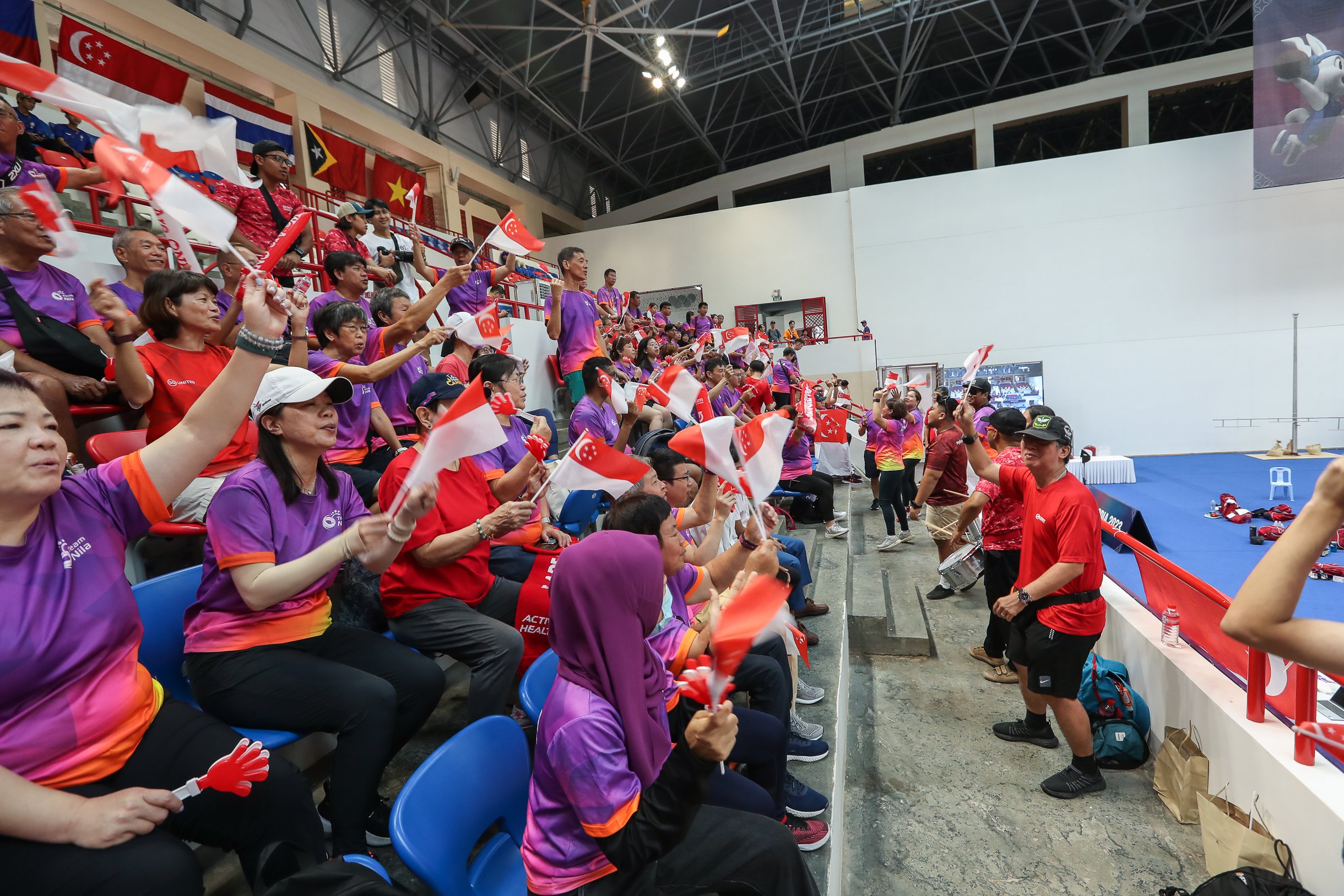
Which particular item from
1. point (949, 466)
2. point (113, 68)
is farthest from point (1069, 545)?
point (113, 68)

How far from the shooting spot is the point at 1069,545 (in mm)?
2912

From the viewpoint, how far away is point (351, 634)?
2.00 metres

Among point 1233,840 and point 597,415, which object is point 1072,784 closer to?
point 1233,840

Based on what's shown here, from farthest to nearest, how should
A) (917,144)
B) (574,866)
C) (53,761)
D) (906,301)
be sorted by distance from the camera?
(917,144) < (906,301) < (574,866) < (53,761)

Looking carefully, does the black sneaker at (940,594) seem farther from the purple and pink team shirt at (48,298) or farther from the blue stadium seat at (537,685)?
the purple and pink team shirt at (48,298)

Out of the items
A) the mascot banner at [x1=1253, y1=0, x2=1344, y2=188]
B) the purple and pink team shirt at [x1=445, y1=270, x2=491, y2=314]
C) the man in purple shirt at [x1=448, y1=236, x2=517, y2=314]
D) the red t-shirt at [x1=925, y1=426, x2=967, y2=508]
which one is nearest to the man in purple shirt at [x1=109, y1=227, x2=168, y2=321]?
the man in purple shirt at [x1=448, y1=236, x2=517, y2=314]

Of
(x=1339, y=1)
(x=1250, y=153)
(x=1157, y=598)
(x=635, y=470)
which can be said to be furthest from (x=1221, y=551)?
(x=1250, y=153)

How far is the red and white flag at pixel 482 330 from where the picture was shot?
3727 millimetres

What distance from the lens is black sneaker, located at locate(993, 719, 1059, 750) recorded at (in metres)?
3.53

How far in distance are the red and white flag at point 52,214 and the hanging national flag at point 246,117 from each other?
755 centimetres

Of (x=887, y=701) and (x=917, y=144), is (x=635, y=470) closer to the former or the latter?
(x=887, y=701)

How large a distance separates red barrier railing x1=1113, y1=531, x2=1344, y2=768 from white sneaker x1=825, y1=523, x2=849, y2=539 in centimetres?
322

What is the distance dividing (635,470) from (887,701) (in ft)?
9.69

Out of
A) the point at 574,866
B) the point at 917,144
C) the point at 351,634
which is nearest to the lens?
the point at 574,866
